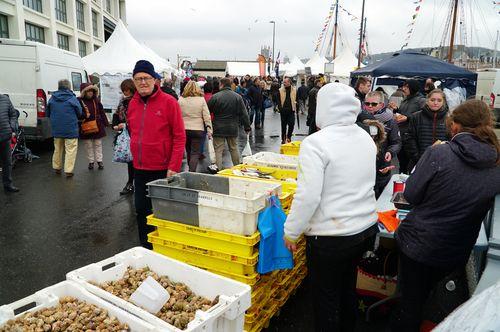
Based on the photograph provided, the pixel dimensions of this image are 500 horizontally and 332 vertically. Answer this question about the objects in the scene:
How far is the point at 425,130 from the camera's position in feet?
17.6

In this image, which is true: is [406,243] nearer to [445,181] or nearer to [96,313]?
[445,181]

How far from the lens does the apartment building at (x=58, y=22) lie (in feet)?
68.5

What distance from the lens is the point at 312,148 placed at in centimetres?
241

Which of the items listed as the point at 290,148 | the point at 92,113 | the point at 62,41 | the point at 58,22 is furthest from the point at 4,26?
the point at 290,148

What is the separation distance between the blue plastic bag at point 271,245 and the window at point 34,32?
25370 millimetres

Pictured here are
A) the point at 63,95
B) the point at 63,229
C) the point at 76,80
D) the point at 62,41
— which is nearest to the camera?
the point at 63,229

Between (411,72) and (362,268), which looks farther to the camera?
(411,72)

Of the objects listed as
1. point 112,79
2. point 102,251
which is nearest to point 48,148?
point 112,79

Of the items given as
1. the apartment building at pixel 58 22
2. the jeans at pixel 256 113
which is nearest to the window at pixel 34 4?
the apartment building at pixel 58 22

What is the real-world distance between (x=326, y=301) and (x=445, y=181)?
110cm

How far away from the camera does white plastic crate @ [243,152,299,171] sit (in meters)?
4.46

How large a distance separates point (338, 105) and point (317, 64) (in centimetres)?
3037

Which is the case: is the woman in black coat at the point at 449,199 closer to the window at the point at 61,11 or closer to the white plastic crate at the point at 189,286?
the white plastic crate at the point at 189,286

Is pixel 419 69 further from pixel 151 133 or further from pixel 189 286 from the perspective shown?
pixel 189 286
